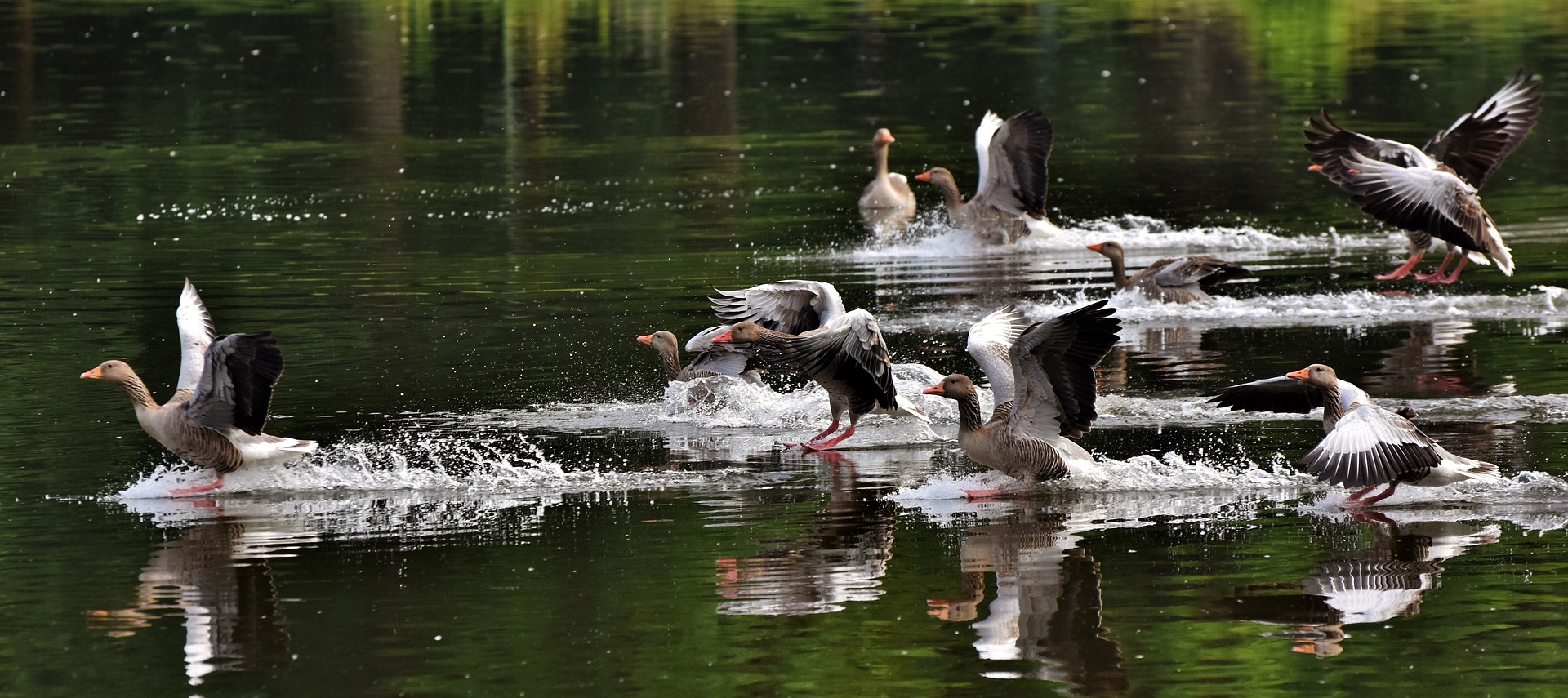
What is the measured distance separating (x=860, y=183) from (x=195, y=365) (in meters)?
17.2

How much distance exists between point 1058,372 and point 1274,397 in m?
1.61

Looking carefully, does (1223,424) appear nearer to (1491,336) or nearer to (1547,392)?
(1547,392)

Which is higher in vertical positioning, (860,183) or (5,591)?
(860,183)

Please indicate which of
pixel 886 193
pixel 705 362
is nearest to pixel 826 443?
pixel 705 362

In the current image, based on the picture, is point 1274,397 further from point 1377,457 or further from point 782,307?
point 782,307

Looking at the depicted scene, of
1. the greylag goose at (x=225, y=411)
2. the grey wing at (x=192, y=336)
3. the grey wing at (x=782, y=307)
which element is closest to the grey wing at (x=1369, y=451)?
the grey wing at (x=782, y=307)

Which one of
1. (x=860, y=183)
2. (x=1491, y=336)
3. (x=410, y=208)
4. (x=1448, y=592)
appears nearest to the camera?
(x=1448, y=592)

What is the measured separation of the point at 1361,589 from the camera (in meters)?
9.46

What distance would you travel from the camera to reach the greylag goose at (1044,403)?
37.4 feet

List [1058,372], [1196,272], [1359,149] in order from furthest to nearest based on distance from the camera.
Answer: [1359,149] → [1196,272] → [1058,372]

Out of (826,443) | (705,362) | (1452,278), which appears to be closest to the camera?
(826,443)

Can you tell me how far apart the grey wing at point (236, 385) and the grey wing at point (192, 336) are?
48 centimetres

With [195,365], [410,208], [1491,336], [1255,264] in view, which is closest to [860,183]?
[410,208]

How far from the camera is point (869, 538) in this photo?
10680 mm
